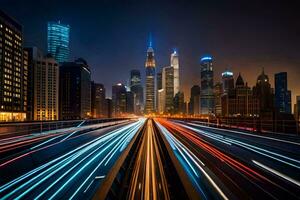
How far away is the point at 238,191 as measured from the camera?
10562 millimetres

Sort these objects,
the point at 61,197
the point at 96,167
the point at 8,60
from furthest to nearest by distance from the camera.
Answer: the point at 8,60, the point at 96,167, the point at 61,197

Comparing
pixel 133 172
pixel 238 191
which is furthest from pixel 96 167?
pixel 238 191

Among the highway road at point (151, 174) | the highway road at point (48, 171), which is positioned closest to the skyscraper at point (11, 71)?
the highway road at point (48, 171)

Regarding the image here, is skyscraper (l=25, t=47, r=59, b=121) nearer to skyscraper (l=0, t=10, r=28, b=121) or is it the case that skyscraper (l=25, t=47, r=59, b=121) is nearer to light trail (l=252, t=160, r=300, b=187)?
skyscraper (l=0, t=10, r=28, b=121)

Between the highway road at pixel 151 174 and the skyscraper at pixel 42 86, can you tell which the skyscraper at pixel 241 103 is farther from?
the highway road at pixel 151 174

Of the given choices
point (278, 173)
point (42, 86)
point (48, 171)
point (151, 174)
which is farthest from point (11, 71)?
point (278, 173)

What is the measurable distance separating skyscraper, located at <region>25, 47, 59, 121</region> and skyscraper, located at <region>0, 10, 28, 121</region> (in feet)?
95.7

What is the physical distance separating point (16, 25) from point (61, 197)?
490ft

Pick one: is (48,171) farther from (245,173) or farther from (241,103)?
(241,103)

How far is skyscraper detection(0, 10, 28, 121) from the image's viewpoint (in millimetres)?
121500

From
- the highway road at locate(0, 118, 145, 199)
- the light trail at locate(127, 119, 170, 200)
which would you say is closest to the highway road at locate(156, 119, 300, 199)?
the light trail at locate(127, 119, 170, 200)

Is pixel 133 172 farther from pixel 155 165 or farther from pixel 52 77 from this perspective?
pixel 52 77

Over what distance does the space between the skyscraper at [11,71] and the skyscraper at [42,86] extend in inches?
1148

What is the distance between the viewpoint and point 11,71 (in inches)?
5074
